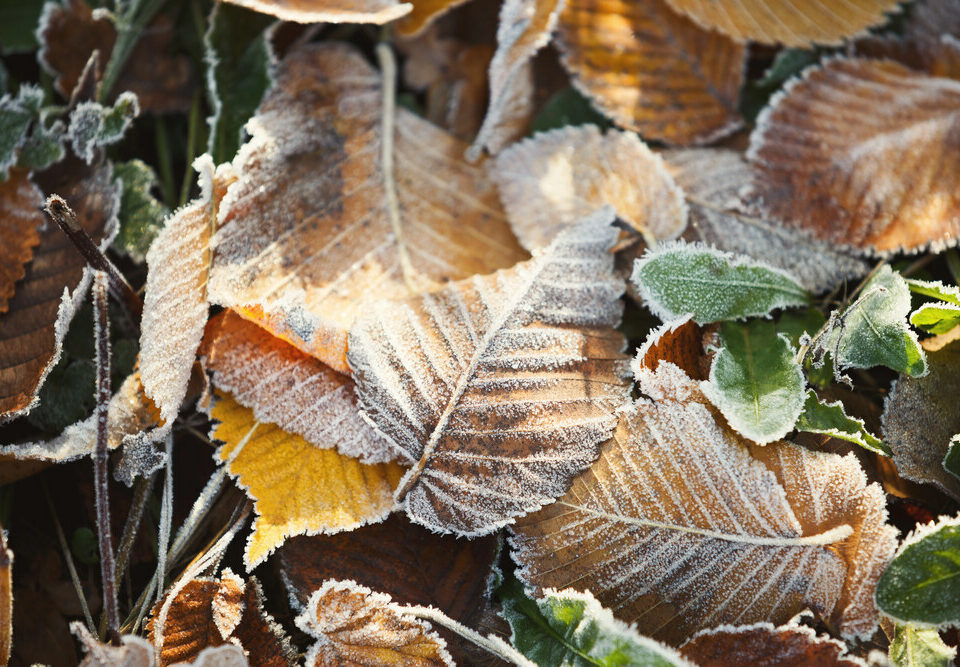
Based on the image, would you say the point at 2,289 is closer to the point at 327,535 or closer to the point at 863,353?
the point at 327,535

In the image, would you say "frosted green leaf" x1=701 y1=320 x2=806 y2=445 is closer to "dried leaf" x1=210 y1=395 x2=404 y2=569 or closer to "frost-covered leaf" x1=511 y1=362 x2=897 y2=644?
"frost-covered leaf" x1=511 y1=362 x2=897 y2=644

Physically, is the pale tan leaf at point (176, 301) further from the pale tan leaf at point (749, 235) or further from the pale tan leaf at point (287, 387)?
the pale tan leaf at point (749, 235)

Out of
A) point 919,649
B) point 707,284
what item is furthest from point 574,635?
point 707,284

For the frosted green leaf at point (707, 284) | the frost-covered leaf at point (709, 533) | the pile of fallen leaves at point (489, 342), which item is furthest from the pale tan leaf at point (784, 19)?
the frost-covered leaf at point (709, 533)

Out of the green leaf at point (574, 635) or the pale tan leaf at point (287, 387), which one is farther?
the pale tan leaf at point (287, 387)

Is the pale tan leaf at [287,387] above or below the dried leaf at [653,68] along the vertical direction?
below

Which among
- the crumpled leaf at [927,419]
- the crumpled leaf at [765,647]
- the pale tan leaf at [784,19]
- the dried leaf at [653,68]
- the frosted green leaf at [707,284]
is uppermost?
the pale tan leaf at [784,19]

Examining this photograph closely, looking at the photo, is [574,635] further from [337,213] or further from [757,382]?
Answer: [337,213]
